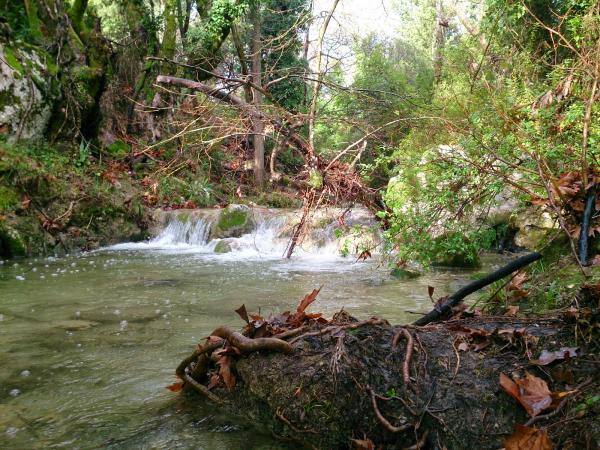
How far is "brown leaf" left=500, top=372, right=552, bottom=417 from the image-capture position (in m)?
1.85

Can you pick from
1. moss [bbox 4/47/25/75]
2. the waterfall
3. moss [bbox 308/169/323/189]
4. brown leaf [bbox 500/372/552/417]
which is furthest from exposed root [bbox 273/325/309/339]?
moss [bbox 4/47/25/75]

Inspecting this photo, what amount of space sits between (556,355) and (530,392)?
22cm

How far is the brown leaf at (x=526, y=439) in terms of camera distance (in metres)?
1.67

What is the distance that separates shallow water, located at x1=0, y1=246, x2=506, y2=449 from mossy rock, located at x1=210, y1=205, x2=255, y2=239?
2.35 metres

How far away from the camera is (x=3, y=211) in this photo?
1012 cm

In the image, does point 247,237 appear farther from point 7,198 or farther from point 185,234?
point 7,198

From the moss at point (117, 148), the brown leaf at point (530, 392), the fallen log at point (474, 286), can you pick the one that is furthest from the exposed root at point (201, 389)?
the moss at point (117, 148)

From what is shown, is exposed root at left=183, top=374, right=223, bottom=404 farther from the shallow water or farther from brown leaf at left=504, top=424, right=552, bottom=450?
brown leaf at left=504, top=424, right=552, bottom=450

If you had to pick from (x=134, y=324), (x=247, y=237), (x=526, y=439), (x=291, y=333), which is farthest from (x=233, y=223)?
(x=526, y=439)

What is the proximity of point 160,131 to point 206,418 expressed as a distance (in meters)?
15.5

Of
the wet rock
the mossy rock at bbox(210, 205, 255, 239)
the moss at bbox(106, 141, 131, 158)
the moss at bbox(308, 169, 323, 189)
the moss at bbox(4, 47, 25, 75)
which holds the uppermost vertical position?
the moss at bbox(4, 47, 25, 75)

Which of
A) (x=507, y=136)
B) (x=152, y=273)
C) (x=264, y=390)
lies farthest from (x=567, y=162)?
(x=152, y=273)

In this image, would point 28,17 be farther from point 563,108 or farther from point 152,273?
point 563,108

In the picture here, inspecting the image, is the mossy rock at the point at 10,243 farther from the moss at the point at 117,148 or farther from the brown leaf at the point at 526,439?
the brown leaf at the point at 526,439
